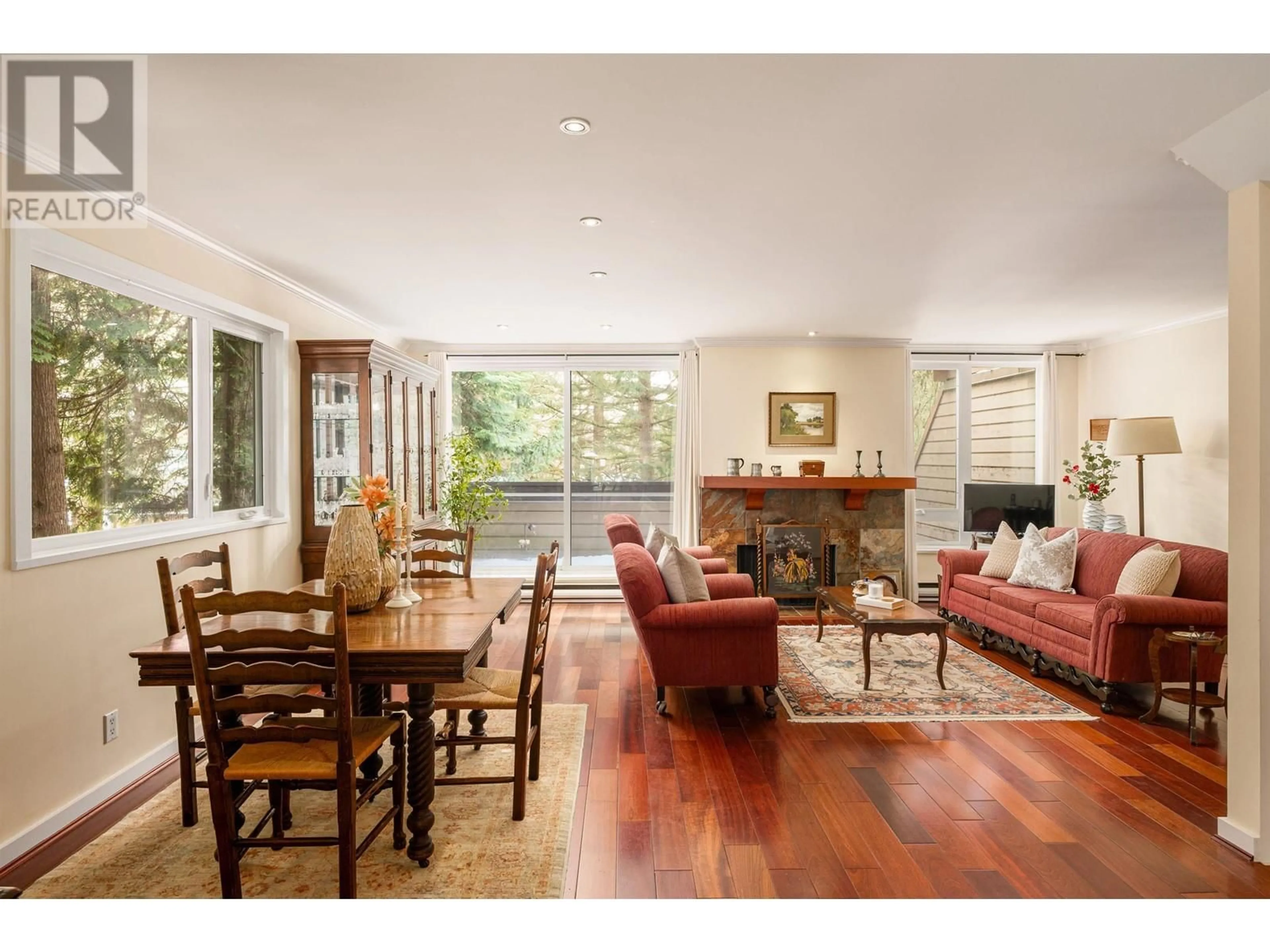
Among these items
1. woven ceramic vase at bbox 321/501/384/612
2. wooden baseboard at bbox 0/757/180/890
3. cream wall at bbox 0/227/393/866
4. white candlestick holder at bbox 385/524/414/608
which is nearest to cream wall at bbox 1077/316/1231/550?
white candlestick holder at bbox 385/524/414/608

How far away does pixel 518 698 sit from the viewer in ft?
8.48

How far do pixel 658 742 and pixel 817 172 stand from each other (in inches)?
104

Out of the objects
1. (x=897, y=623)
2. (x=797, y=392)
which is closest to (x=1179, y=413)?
(x=797, y=392)

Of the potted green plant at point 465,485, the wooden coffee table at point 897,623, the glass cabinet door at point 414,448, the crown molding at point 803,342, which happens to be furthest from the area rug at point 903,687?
the glass cabinet door at point 414,448

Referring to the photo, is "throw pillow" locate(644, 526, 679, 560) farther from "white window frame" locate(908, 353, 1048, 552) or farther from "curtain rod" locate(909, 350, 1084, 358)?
"curtain rod" locate(909, 350, 1084, 358)

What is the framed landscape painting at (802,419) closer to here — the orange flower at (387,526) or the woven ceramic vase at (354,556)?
the orange flower at (387,526)

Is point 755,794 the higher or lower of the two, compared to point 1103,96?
lower

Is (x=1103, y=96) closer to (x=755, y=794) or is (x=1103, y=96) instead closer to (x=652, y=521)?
(x=755, y=794)

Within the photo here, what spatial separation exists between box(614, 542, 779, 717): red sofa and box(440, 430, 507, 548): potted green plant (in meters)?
3.10

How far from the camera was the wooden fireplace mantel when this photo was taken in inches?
249

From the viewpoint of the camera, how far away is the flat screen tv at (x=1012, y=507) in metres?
6.59
